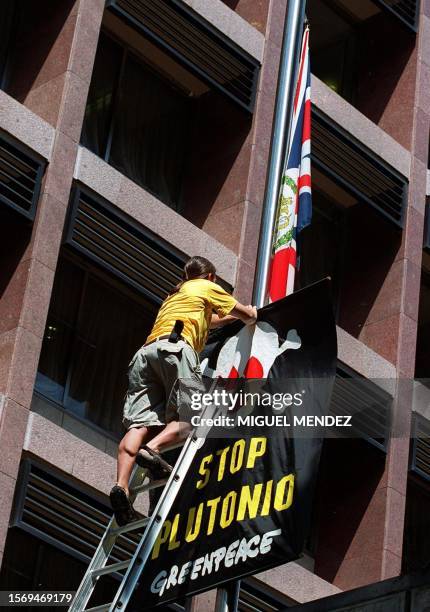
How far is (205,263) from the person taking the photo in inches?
584

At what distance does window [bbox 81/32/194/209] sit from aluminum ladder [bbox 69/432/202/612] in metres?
11.0

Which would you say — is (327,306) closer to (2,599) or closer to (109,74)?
(2,599)

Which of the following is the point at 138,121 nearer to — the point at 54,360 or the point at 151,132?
the point at 151,132

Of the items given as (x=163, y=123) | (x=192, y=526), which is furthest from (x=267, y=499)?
(x=163, y=123)

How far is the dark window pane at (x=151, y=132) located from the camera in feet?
79.1

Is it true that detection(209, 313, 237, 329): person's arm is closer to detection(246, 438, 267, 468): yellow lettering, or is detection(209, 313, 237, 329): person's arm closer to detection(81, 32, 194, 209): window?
detection(246, 438, 267, 468): yellow lettering

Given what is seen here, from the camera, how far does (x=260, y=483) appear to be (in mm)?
12438

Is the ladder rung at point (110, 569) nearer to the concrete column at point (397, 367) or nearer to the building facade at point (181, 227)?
the building facade at point (181, 227)

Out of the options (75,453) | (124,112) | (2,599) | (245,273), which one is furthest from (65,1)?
(2,599)

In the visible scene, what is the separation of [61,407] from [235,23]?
23.5 ft

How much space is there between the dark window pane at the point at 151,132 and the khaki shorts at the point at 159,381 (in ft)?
33.7

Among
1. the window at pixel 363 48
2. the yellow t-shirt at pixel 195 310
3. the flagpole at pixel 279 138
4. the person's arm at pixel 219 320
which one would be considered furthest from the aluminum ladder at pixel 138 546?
the window at pixel 363 48

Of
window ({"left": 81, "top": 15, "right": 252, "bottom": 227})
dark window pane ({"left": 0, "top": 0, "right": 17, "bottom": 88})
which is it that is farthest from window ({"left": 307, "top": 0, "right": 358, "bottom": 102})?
dark window pane ({"left": 0, "top": 0, "right": 17, "bottom": 88})

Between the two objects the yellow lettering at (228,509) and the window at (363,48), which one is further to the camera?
the window at (363,48)
